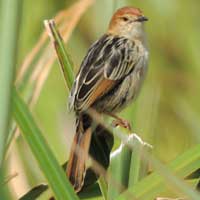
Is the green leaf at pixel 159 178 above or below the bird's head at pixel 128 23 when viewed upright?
below

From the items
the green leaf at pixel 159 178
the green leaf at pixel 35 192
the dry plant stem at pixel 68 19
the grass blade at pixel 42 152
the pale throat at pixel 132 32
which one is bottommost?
the green leaf at pixel 159 178

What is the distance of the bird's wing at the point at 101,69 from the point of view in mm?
2691

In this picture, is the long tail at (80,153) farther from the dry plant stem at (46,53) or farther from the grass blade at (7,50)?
the grass blade at (7,50)

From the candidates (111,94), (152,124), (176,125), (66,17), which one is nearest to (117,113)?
(111,94)

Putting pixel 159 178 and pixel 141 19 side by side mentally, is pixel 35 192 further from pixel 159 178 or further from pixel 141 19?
pixel 141 19

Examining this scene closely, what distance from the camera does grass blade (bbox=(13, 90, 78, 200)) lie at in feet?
5.27

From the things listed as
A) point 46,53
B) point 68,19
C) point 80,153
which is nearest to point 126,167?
point 80,153

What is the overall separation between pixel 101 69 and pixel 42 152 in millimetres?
1329

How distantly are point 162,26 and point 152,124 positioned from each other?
1.62 metres

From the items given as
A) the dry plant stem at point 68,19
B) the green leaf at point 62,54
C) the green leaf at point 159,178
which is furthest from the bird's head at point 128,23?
the green leaf at point 159,178

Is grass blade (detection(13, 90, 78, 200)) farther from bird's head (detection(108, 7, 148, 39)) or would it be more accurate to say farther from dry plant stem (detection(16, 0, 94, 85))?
bird's head (detection(108, 7, 148, 39))

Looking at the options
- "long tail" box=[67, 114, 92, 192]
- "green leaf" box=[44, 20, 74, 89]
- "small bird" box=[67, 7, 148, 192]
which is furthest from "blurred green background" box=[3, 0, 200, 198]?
"green leaf" box=[44, 20, 74, 89]

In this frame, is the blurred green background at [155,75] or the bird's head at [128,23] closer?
the blurred green background at [155,75]

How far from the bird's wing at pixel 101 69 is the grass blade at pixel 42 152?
0.99 m
